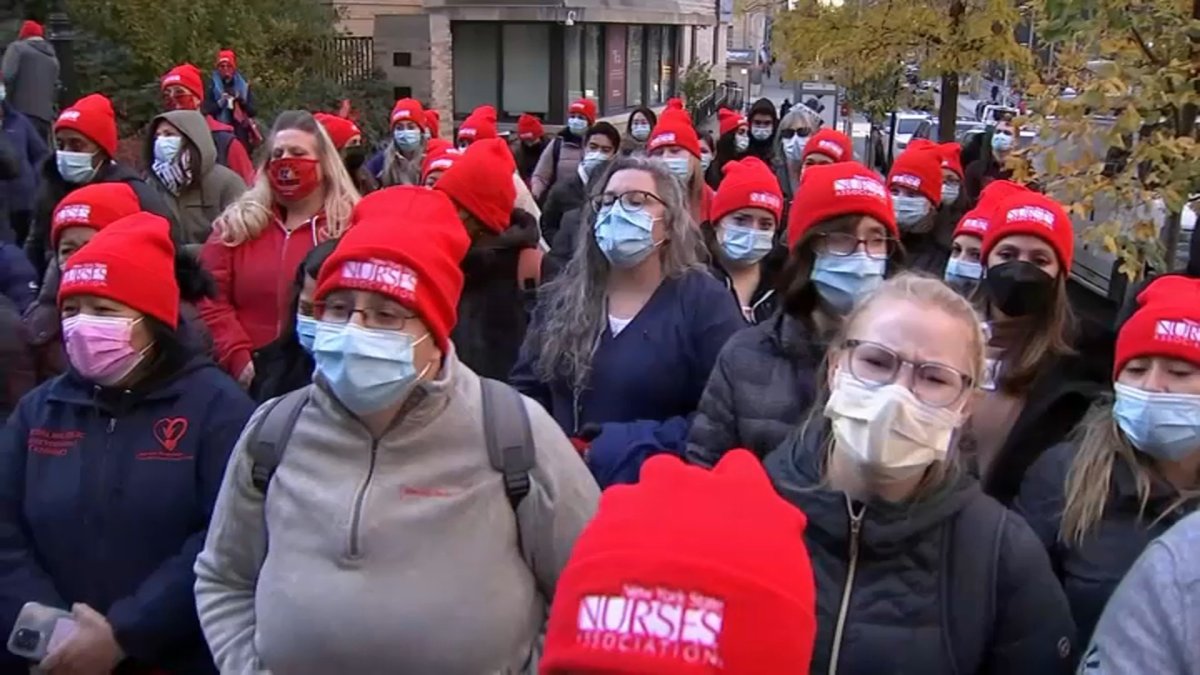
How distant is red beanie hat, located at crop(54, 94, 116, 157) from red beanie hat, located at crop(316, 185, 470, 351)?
4.10 meters

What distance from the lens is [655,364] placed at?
13.5ft

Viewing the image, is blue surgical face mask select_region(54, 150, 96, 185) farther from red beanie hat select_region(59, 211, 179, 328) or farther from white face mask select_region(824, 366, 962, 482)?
white face mask select_region(824, 366, 962, 482)

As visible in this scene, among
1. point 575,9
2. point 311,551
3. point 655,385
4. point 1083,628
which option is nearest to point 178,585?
point 311,551

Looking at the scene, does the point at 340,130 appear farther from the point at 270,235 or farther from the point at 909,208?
the point at 909,208

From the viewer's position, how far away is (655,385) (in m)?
4.13

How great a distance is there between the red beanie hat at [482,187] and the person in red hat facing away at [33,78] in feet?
28.7

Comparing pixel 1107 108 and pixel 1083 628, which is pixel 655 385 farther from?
pixel 1107 108

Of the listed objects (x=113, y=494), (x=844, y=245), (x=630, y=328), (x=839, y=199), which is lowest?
(x=113, y=494)

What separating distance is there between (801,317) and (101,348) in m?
2.03

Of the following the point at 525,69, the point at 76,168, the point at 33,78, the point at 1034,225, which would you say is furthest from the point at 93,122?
the point at 525,69

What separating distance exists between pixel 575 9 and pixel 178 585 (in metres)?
26.0

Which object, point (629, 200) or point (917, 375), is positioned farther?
point (629, 200)

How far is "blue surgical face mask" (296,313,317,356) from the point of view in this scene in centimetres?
400

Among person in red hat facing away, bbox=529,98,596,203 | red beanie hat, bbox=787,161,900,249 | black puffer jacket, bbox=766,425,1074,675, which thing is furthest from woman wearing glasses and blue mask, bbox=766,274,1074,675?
person in red hat facing away, bbox=529,98,596,203
